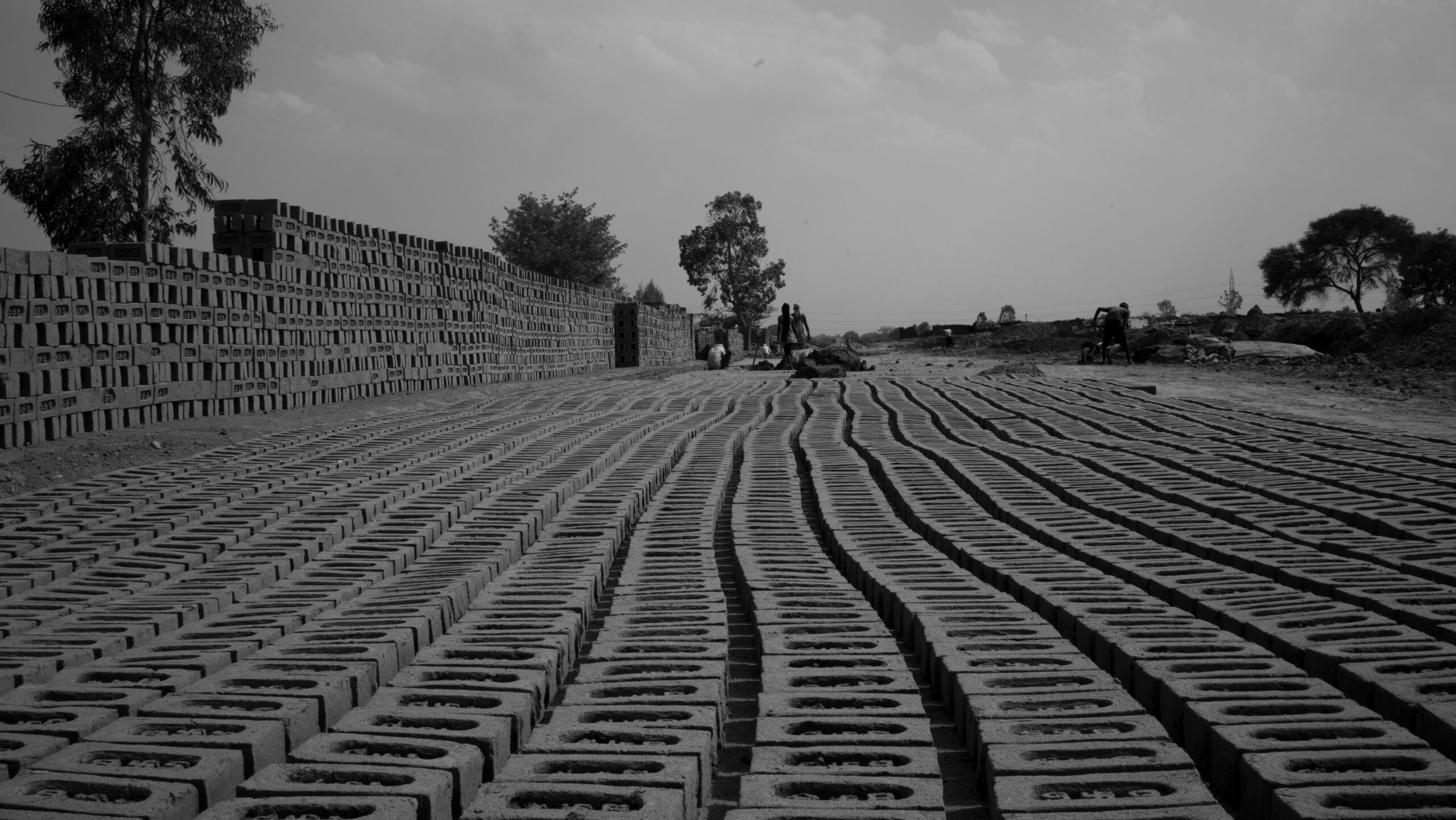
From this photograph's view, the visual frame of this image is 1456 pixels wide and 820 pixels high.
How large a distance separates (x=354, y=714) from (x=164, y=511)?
11.1 feet

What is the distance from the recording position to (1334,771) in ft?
7.44

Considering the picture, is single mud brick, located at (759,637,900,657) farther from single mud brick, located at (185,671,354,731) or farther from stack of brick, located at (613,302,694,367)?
stack of brick, located at (613,302,694,367)

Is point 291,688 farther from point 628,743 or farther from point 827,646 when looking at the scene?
→ point 827,646

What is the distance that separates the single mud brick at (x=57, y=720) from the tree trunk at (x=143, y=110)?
54.3 ft

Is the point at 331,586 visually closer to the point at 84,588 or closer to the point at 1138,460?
the point at 84,588

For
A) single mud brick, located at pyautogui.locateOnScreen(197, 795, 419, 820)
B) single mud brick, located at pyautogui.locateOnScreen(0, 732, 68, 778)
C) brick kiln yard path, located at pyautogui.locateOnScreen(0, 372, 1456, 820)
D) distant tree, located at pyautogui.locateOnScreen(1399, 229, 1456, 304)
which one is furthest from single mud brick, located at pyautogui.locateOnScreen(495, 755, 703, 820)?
distant tree, located at pyautogui.locateOnScreen(1399, 229, 1456, 304)

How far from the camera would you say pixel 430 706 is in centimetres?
270

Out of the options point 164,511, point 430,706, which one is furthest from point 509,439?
point 430,706

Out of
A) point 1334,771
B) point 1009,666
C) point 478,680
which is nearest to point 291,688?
point 478,680

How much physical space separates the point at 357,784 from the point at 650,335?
28.2 metres

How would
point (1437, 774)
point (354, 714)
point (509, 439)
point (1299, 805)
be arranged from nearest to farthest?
point (1299, 805) → point (1437, 774) → point (354, 714) → point (509, 439)

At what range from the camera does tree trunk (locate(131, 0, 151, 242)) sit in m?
16.8

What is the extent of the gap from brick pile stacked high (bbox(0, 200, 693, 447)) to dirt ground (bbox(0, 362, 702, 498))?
20 cm

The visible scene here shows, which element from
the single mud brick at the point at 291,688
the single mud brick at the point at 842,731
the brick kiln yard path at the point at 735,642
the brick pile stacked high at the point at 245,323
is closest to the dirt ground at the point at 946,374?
the brick pile stacked high at the point at 245,323
